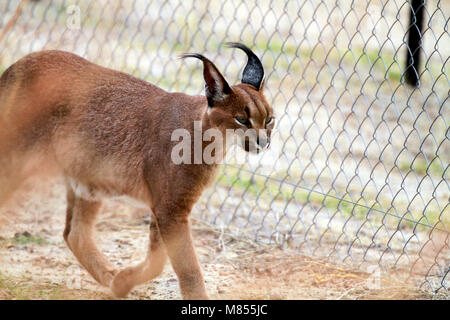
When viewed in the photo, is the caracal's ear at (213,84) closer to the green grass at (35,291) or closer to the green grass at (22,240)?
the green grass at (35,291)

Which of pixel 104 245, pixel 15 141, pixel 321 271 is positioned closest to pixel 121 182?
pixel 15 141

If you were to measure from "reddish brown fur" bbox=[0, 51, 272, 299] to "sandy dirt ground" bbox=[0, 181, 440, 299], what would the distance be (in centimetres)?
28

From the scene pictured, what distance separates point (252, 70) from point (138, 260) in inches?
68.2

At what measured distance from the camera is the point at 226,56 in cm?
898

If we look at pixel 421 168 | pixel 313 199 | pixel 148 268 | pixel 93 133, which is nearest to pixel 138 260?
pixel 148 268

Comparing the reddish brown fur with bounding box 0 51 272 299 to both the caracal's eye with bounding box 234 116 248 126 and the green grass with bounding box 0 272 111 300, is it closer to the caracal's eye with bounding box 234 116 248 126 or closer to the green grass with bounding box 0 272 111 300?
the green grass with bounding box 0 272 111 300

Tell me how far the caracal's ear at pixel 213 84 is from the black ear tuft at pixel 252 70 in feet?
1.02

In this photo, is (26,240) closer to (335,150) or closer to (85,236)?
(85,236)

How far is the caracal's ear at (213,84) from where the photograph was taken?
382cm

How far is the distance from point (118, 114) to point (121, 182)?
1.46 ft

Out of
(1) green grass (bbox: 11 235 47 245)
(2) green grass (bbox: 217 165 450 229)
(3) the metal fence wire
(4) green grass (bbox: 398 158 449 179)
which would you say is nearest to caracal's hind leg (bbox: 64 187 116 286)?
(1) green grass (bbox: 11 235 47 245)

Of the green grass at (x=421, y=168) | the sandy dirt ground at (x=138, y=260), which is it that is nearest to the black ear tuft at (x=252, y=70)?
the sandy dirt ground at (x=138, y=260)

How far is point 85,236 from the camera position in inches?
186
